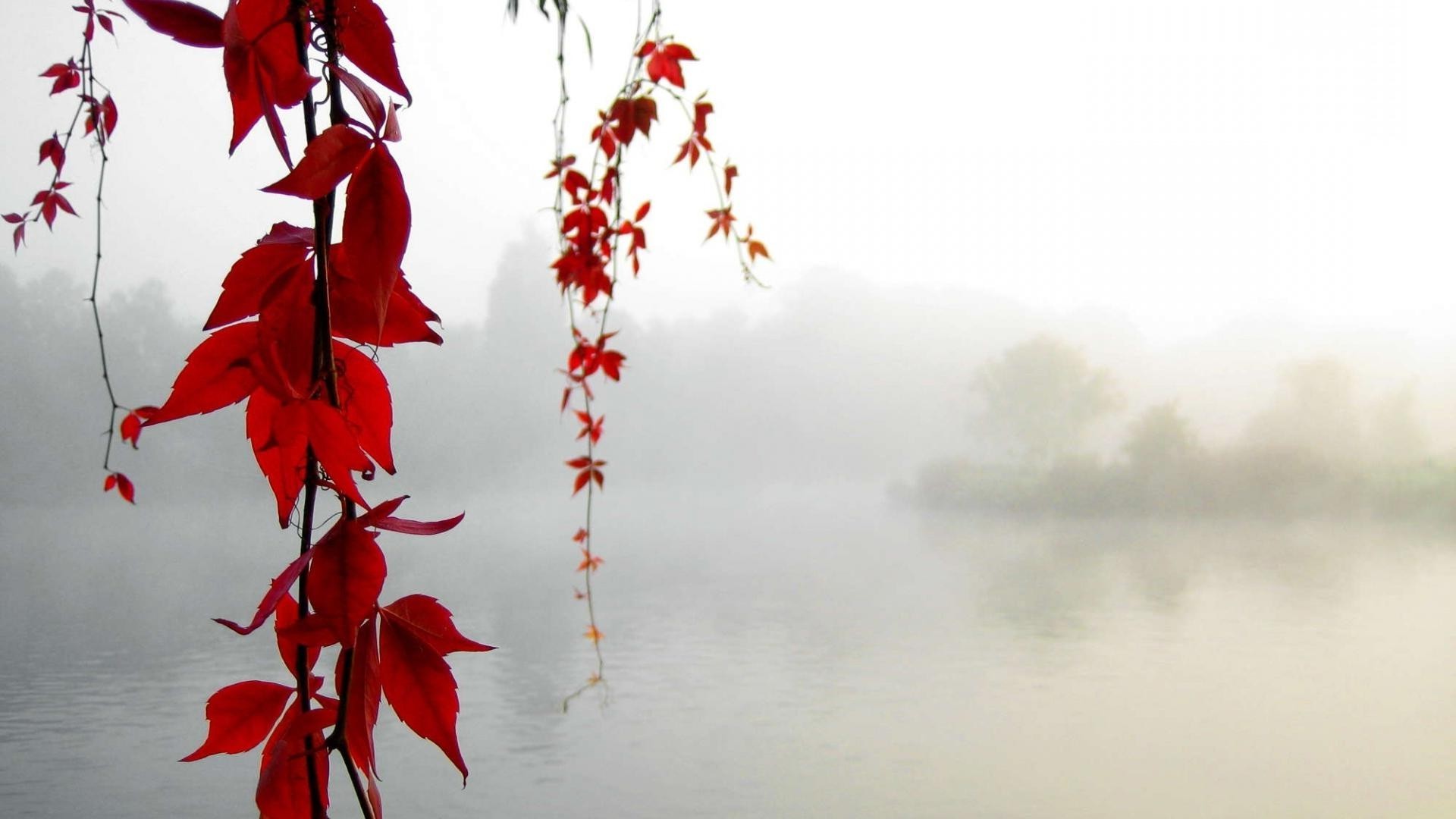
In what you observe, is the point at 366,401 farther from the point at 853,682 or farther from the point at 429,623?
the point at 853,682

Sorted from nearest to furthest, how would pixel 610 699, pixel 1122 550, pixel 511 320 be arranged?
pixel 610 699 → pixel 1122 550 → pixel 511 320

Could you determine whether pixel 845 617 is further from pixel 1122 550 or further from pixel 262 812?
pixel 262 812

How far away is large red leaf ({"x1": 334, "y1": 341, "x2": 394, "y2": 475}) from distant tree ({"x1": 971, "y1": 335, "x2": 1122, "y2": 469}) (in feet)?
13.0

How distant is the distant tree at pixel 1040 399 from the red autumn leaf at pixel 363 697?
396cm

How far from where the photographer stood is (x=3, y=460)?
11.0ft

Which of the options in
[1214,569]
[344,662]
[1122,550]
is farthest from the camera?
[1122,550]

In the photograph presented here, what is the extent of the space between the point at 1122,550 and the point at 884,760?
78.0 inches

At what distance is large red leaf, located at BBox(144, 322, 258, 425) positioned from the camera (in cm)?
10

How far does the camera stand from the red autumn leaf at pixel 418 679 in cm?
11

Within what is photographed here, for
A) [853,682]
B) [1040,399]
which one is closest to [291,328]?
[853,682]

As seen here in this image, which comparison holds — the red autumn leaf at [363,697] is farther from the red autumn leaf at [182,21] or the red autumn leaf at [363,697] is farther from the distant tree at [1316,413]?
the distant tree at [1316,413]

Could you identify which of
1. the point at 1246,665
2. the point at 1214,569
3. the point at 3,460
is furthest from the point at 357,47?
the point at 3,460

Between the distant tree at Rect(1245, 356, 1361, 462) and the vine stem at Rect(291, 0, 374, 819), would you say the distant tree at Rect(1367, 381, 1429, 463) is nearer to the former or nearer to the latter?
the distant tree at Rect(1245, 356, 1361, 462)

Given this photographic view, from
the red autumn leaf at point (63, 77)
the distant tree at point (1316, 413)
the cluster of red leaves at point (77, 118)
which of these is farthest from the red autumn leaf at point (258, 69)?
the distant tree at point (1316, 413)
